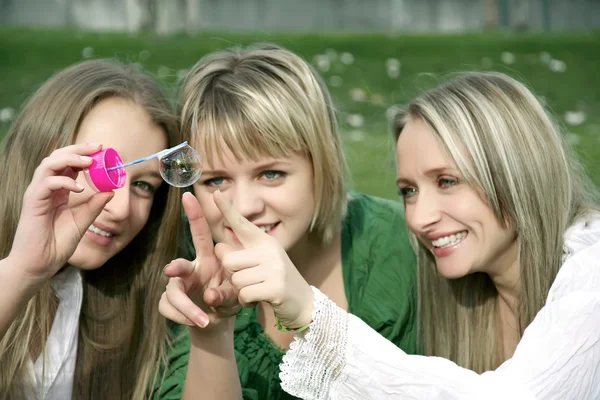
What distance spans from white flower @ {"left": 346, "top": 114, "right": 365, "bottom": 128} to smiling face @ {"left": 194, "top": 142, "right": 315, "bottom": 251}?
649 centimetres

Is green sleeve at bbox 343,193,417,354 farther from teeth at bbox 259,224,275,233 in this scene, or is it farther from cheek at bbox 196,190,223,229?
cheek at bbox 196,190,223,229

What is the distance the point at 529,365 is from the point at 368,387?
0.48m

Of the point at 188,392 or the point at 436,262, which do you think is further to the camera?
the point at 436,262

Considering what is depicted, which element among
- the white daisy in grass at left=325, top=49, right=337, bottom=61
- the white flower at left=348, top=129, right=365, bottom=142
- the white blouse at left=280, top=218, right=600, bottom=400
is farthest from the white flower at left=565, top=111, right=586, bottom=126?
the white blouse at left=280, top=218, right=600, bottom=400

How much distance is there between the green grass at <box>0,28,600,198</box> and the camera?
1096cm

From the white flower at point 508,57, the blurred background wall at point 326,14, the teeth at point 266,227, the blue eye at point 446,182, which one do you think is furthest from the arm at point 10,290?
the blurred background wall at point 326,14

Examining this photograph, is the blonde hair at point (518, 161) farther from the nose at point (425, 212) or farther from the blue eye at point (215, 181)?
the blue eye at point (215, 181)

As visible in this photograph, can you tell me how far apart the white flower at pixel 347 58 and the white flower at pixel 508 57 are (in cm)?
213

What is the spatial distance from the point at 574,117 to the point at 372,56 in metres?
3.54

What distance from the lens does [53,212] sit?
263cm

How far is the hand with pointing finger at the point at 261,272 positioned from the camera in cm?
246

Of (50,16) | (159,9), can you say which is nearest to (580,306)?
(159,9)

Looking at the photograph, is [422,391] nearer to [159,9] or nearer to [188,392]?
[188,392]

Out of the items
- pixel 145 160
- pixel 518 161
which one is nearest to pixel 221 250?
pixel 145 160
